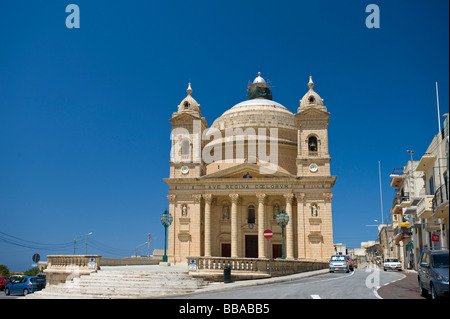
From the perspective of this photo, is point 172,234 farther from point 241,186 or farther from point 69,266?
point 69,266

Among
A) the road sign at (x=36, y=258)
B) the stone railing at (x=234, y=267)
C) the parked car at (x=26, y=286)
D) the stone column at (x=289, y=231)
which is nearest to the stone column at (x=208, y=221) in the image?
the stone column at (x=289, y=231)

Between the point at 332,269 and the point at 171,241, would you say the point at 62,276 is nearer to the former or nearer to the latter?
the point at 332,269

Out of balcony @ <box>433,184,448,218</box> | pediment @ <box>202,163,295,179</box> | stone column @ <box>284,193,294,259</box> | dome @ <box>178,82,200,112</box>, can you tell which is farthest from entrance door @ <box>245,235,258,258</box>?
balcony @ <box>433,184,448,218</box>

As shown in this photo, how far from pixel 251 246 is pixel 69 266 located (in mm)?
29289

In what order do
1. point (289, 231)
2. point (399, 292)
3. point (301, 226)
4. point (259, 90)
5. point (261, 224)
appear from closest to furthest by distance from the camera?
point (399, 292)
point (301, 226)
point (289, 231)
point (261, 224)
point (259, 90)

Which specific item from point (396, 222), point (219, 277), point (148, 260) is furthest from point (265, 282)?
point (396, 222)

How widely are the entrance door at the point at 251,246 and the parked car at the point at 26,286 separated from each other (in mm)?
26382

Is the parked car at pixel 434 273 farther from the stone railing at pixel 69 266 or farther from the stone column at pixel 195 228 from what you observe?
the stone column at pixel 195 228

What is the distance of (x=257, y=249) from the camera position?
168 feet

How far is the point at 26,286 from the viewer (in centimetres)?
2808

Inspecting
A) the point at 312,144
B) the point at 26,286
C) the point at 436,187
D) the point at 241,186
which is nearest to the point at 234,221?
the point at 241,186

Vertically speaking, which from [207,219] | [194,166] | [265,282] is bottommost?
[265,282]

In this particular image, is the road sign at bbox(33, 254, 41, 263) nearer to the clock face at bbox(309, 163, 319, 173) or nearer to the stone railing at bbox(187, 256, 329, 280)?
the stone railing at bbox(187, 256, 329, 280)
